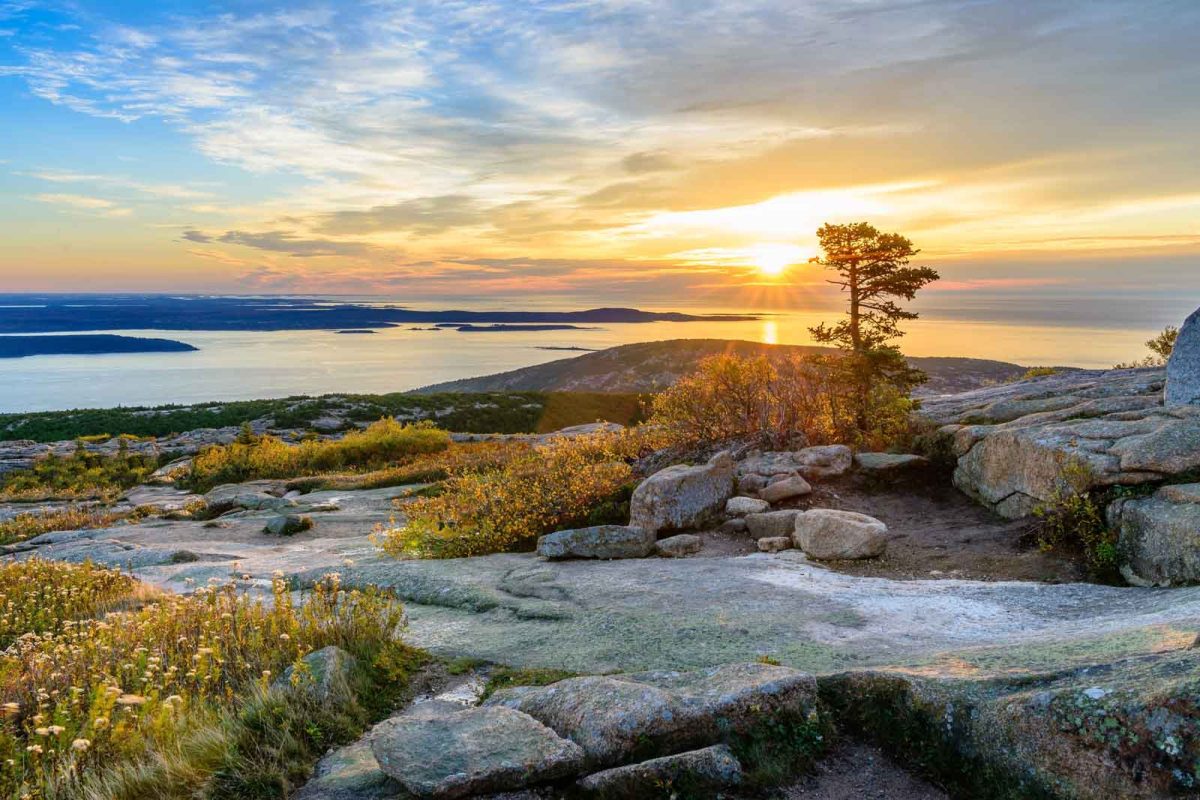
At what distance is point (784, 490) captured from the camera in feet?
44.7

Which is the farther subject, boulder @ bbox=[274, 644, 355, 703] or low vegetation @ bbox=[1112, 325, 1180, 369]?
low vegetation @ bbox=[1112, 325, 1180, 369]

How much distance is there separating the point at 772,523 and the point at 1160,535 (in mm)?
5243

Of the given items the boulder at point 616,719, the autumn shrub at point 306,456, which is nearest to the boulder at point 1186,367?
the boulder at point 616,719

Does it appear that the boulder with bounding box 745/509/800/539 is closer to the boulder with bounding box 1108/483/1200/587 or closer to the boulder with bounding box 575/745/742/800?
the boulder with bounding box 1108/483/1200/587

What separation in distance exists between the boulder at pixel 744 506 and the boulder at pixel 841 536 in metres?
1.71

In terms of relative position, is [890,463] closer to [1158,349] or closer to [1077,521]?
[1077,521]

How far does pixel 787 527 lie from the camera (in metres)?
12.1

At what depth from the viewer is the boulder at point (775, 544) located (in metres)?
11.5

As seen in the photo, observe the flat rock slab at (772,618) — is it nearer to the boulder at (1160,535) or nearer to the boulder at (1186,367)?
the boulder at (1160,535)

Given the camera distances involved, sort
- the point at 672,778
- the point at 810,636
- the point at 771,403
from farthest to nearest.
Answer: the point at 771,403 → the point at 810,636 → the point at 672,778

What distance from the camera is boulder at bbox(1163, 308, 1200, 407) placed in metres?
12.1

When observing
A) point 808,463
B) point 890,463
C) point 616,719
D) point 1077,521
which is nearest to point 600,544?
point 808,463

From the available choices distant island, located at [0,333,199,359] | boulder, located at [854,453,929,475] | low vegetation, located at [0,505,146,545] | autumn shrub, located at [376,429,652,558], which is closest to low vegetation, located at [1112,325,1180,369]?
boulder, located at [854,453,929,475]

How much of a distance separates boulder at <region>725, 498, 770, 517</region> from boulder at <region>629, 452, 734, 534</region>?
0.71ft
